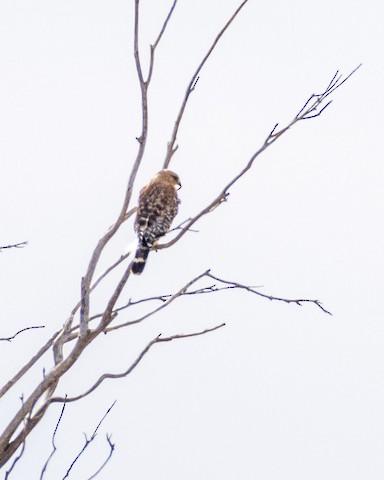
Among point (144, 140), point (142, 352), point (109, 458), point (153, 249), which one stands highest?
point (153, 249)

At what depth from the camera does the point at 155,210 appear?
29.6 ft

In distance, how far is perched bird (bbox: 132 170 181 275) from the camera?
8367 millimetres

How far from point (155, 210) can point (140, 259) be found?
96cm

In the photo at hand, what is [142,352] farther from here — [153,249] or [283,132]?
[153,249]

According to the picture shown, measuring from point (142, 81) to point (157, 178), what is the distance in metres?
4.34

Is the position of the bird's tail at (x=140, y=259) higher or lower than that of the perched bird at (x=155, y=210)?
lower

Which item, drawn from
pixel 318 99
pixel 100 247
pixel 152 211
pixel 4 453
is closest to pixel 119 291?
pixel 100 247

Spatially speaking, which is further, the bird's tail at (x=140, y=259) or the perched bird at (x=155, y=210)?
the perched bird at (x=155, y=210)

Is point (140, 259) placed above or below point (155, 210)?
below

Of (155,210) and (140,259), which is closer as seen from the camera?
(140,259)

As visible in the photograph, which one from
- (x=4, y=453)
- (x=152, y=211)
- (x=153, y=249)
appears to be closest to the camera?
(x=4, y=453)

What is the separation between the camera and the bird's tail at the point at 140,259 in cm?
806

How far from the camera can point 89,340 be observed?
16.6ft

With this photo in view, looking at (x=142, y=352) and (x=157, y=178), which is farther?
(x=157, y=178)
